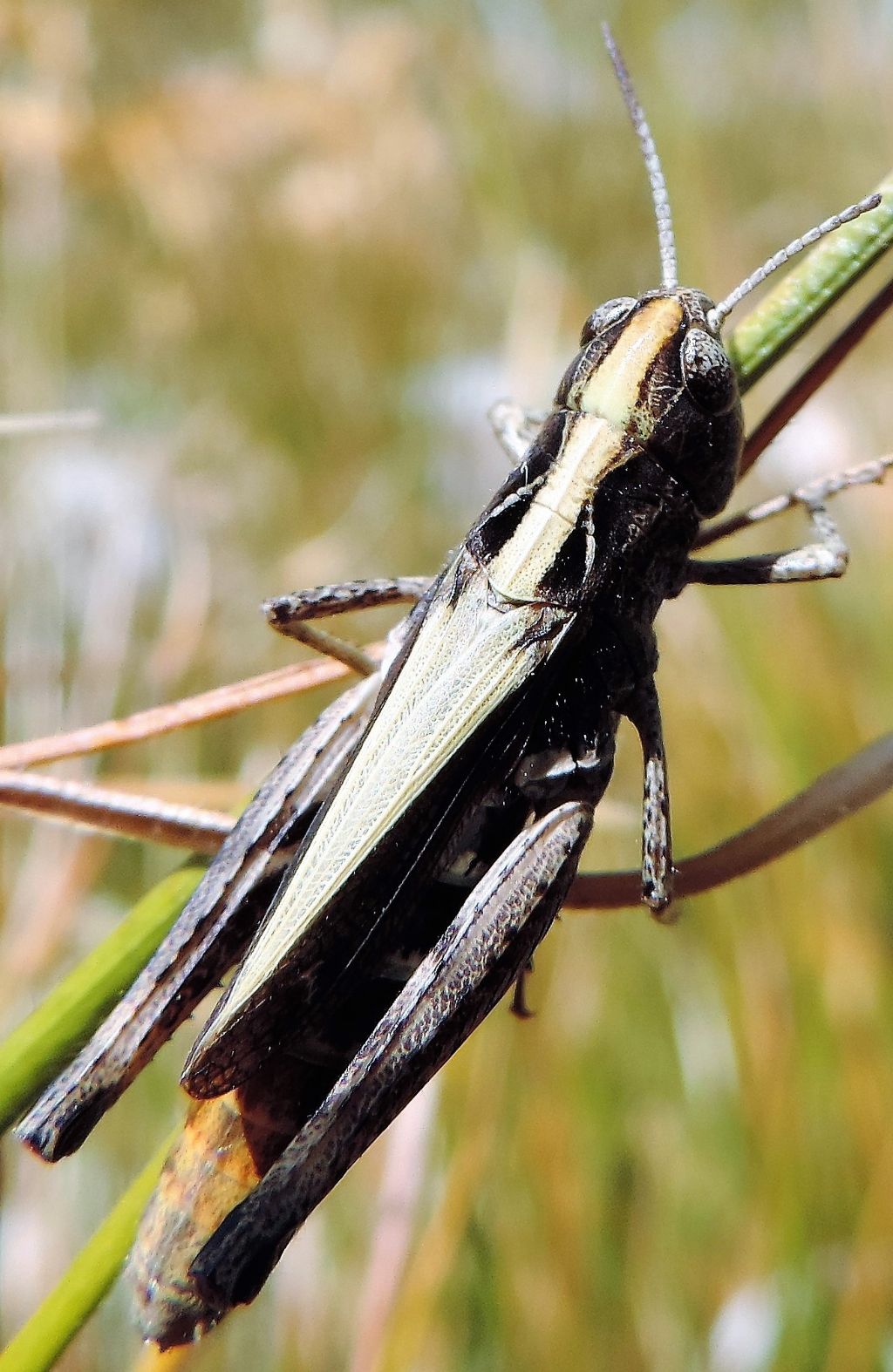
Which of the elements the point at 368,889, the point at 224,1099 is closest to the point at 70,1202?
the point at 224,1099

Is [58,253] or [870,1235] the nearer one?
[870,1235]

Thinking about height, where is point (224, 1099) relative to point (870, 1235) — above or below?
above

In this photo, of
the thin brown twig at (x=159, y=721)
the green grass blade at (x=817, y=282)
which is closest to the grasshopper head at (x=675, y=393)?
the green grass blade at (x=817, y=282)

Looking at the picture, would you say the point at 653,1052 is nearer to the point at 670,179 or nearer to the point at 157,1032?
the point at 157,1032

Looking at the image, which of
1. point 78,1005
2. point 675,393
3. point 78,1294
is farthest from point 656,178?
point 78,1294

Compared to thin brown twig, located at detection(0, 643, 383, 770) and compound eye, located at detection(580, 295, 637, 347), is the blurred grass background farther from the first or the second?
compound eye, located at detection(580, 295, 637, 347)

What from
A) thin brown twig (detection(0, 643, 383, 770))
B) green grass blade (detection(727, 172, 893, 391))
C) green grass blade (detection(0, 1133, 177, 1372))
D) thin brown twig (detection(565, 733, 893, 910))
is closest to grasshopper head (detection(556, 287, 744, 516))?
green grass blade (detection(727, 172, 893, 391))

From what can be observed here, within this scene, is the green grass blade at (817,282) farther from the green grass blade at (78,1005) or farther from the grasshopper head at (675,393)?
the green grass blade at (78,1005)
